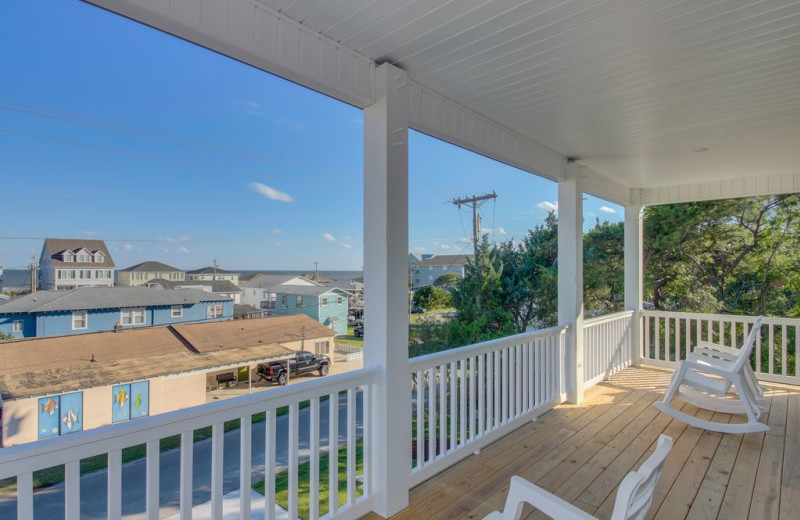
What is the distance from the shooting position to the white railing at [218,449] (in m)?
1.31

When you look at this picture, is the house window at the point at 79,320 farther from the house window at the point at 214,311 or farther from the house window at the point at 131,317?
the house window at the point at 214,311

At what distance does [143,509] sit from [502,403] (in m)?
2.65

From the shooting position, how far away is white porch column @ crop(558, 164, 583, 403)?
13.8 ft

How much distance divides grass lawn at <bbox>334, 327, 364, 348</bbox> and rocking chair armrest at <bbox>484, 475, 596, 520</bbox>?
1087 mm

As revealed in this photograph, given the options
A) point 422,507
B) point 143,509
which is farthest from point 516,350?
point 143,509

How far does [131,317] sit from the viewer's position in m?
1.51

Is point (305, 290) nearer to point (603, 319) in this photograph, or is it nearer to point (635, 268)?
point (603, 319)

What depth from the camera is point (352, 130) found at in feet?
8.35

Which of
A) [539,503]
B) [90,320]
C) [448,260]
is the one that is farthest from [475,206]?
[90,320]

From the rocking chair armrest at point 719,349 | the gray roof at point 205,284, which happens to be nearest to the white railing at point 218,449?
the gray roof at point 205,284

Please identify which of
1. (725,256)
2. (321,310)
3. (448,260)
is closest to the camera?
(321,310)

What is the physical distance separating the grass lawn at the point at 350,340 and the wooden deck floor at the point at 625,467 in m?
0.97

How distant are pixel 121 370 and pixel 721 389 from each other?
455 cm

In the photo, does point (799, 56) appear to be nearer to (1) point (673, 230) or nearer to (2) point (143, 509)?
(2) point (143, 509)
